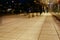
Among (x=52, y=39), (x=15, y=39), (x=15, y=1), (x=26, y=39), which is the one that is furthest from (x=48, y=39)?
(x=15, y=1)

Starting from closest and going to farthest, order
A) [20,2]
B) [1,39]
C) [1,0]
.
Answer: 1. [1,39]
2. [1,0]
3. [20,2]

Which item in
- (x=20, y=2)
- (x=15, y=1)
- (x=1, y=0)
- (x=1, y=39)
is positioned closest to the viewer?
(x=1, y=39)

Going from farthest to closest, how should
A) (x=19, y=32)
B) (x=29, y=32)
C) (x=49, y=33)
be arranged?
(x=29, y=32), (x=19, y=32), (x=49, y=33)

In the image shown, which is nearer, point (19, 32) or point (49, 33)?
point (49, 33)

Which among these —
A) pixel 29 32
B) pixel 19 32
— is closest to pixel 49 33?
pixel 29 32

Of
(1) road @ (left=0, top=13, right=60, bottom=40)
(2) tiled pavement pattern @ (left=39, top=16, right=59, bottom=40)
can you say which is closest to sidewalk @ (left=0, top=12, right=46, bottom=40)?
(1) road @ (left=0, top=13, right=60, bottom=40)

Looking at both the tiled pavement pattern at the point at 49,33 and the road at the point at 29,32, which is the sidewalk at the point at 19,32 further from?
the tiled pavement pattern at the point at 49,33

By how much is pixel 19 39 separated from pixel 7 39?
0.32 m

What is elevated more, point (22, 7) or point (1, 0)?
point (1, 0)

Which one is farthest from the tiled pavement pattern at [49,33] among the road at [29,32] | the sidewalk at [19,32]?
the sidewalk at [19,32]

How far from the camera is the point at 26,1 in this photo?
23375 millimetres

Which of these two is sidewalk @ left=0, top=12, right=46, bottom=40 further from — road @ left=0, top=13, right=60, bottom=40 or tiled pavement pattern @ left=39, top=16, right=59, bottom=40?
tiled pavement pattern @ left=39, top=16, right=59, bottom=40

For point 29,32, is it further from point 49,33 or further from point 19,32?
point 49,33

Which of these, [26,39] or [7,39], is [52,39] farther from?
[7,39]
